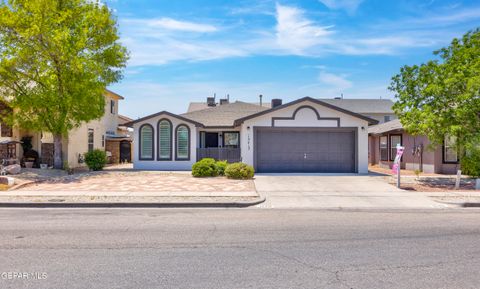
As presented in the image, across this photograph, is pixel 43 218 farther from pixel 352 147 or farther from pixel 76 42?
pixel 352 147

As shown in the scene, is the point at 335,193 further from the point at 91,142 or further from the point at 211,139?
the point at 91,142

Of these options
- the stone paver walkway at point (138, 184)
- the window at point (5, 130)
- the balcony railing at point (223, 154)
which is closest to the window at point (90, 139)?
the window at point (5, 130)

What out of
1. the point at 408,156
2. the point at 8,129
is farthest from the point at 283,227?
the point at 8,129

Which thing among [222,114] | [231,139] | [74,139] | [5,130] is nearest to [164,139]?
[231,139]

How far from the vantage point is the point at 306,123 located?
22.5m

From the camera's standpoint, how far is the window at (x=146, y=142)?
80.5ft

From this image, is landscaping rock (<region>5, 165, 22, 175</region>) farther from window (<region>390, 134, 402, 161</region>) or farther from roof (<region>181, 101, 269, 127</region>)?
window (<region>390, 134, 402, 161</region>)

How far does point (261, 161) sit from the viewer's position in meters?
22.5

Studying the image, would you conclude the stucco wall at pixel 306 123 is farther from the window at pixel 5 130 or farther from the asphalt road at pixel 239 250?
the window at pixel 5 130

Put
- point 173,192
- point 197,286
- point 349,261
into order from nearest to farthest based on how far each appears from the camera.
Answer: point 197,286 → point 349,261 → point 173,192

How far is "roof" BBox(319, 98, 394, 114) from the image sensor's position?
5581cm

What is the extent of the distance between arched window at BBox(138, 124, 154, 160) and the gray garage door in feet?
22.8

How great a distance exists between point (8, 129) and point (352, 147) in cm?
2071

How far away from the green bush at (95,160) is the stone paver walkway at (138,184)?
389cm
